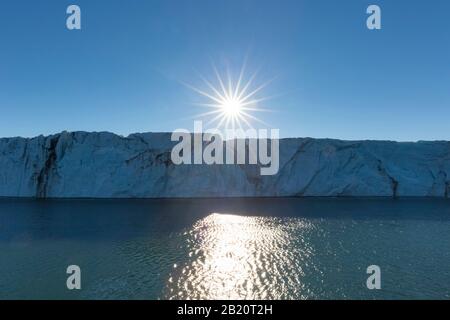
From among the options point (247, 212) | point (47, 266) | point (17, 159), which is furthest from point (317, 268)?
point (17, 159)

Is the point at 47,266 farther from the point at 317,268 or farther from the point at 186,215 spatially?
the point at 186,215

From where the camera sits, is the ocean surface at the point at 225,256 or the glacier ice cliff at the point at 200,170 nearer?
the ocean surface at the point at 225,256

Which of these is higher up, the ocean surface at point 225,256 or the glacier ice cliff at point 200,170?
the glacier ice cliff at point 200,170

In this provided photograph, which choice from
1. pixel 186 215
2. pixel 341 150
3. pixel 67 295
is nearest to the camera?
pixel 67 295
